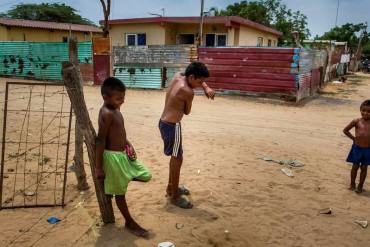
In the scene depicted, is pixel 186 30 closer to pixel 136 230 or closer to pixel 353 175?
pixel 353 175

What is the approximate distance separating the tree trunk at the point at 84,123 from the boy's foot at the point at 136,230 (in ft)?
0.79

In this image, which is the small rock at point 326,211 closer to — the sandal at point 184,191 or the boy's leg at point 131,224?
the sandal at point 184,191

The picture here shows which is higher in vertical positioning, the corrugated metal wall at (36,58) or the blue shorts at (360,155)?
the corrugated metal wall at (36,58)

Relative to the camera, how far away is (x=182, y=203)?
12.0ft

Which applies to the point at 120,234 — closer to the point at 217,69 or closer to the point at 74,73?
the point at 74,73

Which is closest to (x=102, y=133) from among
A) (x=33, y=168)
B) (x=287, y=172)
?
(x=33, y=168)

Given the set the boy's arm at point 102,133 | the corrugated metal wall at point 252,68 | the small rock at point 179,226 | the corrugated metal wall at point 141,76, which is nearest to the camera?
the boy's arm at point 102,133

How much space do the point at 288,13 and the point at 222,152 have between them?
28.8 metres

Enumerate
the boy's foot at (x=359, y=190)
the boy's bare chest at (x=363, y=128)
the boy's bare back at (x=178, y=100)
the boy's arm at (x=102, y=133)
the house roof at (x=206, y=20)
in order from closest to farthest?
the boy's arm at (x=102, y=133)
the boy's bare back at (x=178, y=100)
the boy's bare chest at (x=363, y=128)
the boy's foot at (x=359, y=190)
the house roof at (x=206, y=20)

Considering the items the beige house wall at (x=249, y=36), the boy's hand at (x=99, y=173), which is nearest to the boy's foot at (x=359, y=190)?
the boy's hand at (x=99, y=173)

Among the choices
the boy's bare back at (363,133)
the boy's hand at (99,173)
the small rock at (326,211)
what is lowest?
the small rock at (326,211)

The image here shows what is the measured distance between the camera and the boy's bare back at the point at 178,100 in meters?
3.50

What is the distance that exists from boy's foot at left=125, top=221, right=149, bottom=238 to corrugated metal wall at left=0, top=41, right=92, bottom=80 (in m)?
12.1

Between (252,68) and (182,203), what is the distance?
8.41m
